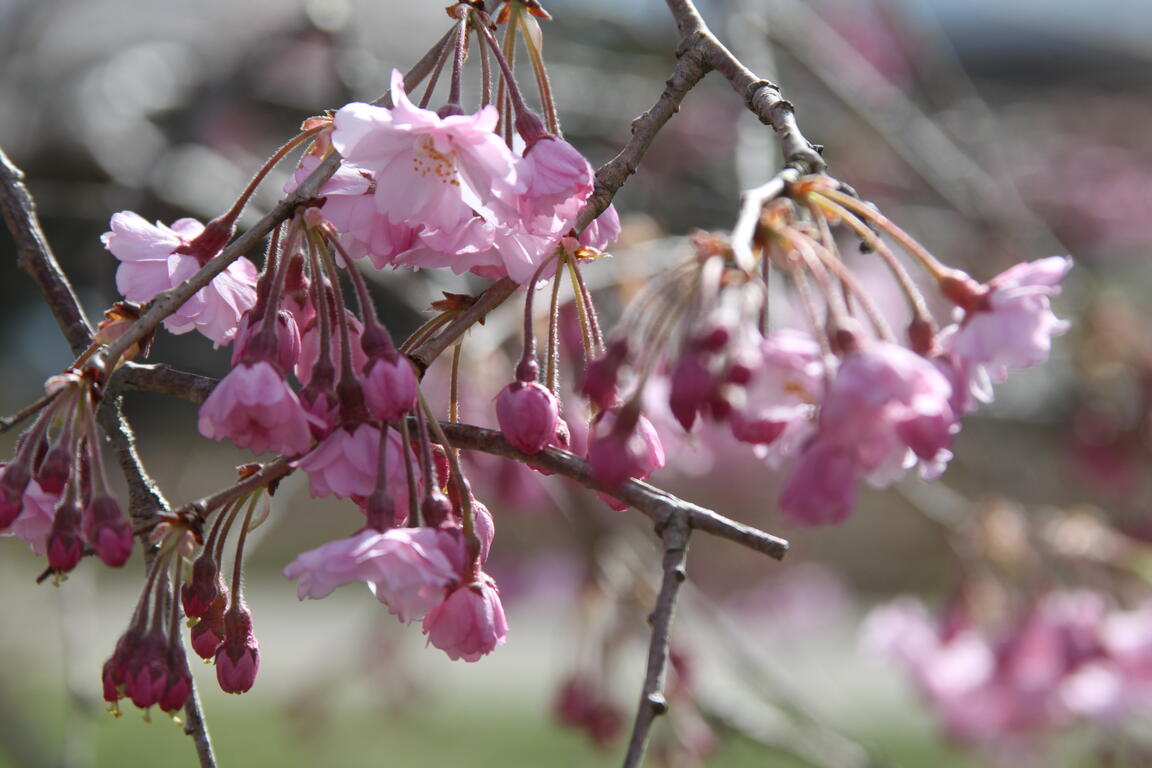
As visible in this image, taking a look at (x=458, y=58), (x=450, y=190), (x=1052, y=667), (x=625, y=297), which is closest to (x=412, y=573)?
(x=450, y=190)

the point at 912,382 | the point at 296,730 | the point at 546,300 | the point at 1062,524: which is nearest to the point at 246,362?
the point at 912,382

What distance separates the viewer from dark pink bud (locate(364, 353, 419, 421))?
1.02m

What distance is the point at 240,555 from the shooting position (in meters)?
1.12

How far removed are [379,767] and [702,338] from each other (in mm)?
6774

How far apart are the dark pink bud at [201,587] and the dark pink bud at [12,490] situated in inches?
6.5

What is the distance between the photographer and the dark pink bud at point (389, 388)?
102 cm

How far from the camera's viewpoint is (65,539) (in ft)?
3.28

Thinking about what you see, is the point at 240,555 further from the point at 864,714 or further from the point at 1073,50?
the point at 1073,50

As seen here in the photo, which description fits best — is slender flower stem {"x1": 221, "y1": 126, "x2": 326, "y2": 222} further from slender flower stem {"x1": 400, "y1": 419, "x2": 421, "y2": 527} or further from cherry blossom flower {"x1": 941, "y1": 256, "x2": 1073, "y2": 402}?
cherry blossom flower {"x1": 941, "y1": 256, "x2": 1073, "y2": 402}

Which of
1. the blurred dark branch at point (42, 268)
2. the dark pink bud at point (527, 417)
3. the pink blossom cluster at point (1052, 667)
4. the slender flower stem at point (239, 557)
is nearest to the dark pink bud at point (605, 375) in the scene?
the dark pink bud at point (527, 417)

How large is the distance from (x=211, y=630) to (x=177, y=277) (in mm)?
362

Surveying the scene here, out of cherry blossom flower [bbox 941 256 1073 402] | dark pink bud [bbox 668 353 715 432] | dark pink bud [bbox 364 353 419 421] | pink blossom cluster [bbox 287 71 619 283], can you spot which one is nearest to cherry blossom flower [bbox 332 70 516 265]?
pink blossom cluster [bbox 287 71 619 283]

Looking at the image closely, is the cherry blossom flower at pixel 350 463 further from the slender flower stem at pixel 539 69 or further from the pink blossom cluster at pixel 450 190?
the slender flower stem at pixel 539 69

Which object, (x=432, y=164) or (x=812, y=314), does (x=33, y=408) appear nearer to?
(x=432, y=164)
